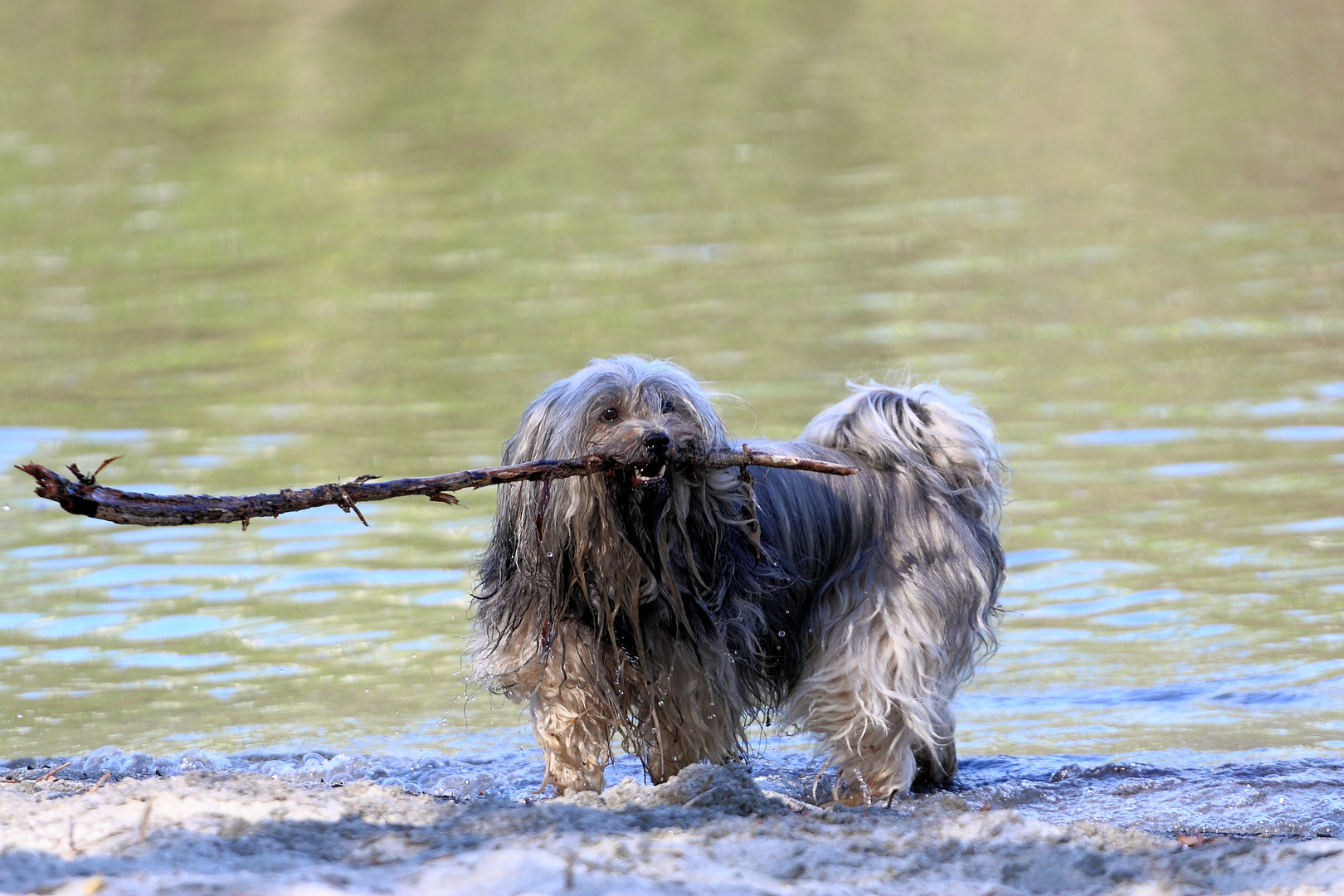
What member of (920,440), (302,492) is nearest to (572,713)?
(302,492)

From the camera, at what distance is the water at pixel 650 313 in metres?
7.75

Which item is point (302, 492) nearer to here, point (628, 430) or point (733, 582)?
point (628, 430)

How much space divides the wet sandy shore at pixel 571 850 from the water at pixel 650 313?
1.73m

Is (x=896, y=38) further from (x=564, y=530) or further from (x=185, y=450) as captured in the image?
(x=564, y=530)

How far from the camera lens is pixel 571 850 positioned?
4.27m

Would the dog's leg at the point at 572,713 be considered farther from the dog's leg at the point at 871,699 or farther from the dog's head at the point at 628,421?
the dog's leg at the point at 871,699

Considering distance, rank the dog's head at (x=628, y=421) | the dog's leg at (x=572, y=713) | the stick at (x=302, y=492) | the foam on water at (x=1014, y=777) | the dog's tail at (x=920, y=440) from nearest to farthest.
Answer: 1. the stick at (x=302, y=492)
2. the dog's head at (x=628, y=421)
3. the dog's leg at (x=572, y=713)
4. the foam on water at (x=1014, y=777)
5. the dog's tail at (x=920, y=440)

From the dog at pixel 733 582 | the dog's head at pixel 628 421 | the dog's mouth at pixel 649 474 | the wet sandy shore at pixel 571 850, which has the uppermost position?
the dog's head at pixel 628 421

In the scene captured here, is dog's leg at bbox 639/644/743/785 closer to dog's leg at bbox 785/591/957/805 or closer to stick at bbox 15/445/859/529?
dog's leg at bbox 785/591/957/805

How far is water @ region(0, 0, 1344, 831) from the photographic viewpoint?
25.4 feet

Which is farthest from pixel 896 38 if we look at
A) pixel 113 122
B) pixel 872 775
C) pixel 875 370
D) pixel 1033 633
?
pixel 872 775

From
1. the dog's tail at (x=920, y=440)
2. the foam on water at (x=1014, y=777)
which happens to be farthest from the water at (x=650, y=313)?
the dog's tail at (x=920, y=440)

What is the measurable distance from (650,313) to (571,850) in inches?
403

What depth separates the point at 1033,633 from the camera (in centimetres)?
818
